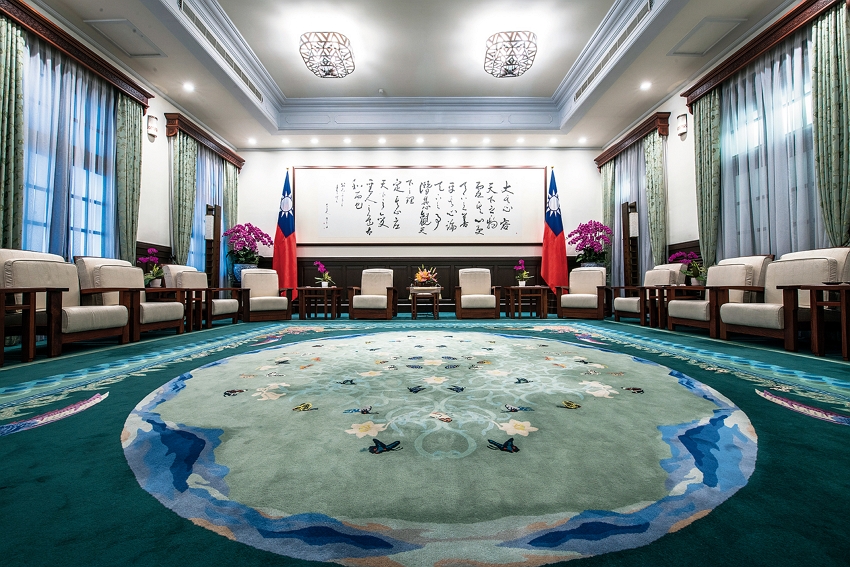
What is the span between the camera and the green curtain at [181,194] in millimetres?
6020

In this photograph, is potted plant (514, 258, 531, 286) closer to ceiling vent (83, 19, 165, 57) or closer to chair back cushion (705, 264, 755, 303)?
chair back cushion (705, 264, 755, 303)

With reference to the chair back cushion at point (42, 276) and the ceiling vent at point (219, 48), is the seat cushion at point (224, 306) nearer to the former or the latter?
the chair back cushion at point (42, 276)

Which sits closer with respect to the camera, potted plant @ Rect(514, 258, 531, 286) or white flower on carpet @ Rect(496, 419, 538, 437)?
white flower on carpet @ Rect(496, 419, 538, 437)

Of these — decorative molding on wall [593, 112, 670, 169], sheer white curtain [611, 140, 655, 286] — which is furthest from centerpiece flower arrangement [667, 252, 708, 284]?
decorative molding on wall [593, 112, 670, 169]

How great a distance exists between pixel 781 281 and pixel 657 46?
10.6 feet

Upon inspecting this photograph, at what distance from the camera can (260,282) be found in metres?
6.32

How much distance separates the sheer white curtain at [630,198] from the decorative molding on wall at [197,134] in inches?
306

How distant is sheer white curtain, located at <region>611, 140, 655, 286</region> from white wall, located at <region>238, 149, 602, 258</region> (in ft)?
2.26

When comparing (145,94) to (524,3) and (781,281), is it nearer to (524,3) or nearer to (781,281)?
(524,3)

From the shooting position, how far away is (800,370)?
2.34 metres

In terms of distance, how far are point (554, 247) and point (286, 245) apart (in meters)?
5.47

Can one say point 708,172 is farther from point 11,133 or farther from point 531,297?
point 11,133

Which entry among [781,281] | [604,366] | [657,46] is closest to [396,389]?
[604,366]

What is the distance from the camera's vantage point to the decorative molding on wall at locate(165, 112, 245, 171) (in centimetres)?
594
